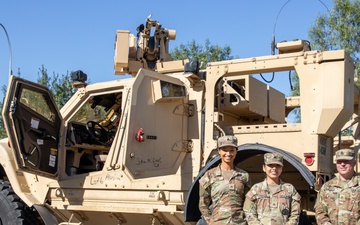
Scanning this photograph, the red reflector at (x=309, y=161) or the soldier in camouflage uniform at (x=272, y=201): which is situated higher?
the red reflector at (x=309, y=161)

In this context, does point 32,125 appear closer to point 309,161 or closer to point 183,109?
point 183,109

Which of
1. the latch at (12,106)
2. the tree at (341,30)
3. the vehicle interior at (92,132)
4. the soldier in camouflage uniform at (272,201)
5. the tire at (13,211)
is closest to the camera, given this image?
the soldier in camouflage uniform at (272,201)

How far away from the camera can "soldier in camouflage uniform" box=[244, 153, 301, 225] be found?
500 centimetres

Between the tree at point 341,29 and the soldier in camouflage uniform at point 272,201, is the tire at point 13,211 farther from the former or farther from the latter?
the tree at point 341,29

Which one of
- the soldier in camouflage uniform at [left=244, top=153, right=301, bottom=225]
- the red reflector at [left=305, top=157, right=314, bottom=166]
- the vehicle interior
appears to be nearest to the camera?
the soldier in camouflage uniform at [left=244, top=153, right=301, bottom=225]

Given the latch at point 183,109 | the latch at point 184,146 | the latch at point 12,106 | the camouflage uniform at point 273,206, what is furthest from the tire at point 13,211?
the camouflage uniform at point 273,206

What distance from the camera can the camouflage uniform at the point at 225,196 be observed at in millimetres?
5285

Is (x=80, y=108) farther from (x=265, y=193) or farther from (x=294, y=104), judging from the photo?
(x=265, y=193)

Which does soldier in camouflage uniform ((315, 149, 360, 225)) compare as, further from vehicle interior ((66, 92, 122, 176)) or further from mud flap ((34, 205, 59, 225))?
mud flap ((34, 205, 59, 225))

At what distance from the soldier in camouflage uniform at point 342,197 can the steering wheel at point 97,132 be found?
12.6 feet

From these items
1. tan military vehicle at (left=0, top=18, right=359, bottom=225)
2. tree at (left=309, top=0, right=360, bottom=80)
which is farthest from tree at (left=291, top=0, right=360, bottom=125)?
tan military vehicle at (left=0, top=18, right=359, bottom=225)

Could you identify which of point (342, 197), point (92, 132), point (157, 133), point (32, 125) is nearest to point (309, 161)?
point (342, 197)

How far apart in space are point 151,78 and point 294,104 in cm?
240

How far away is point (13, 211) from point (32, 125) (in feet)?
3.96
